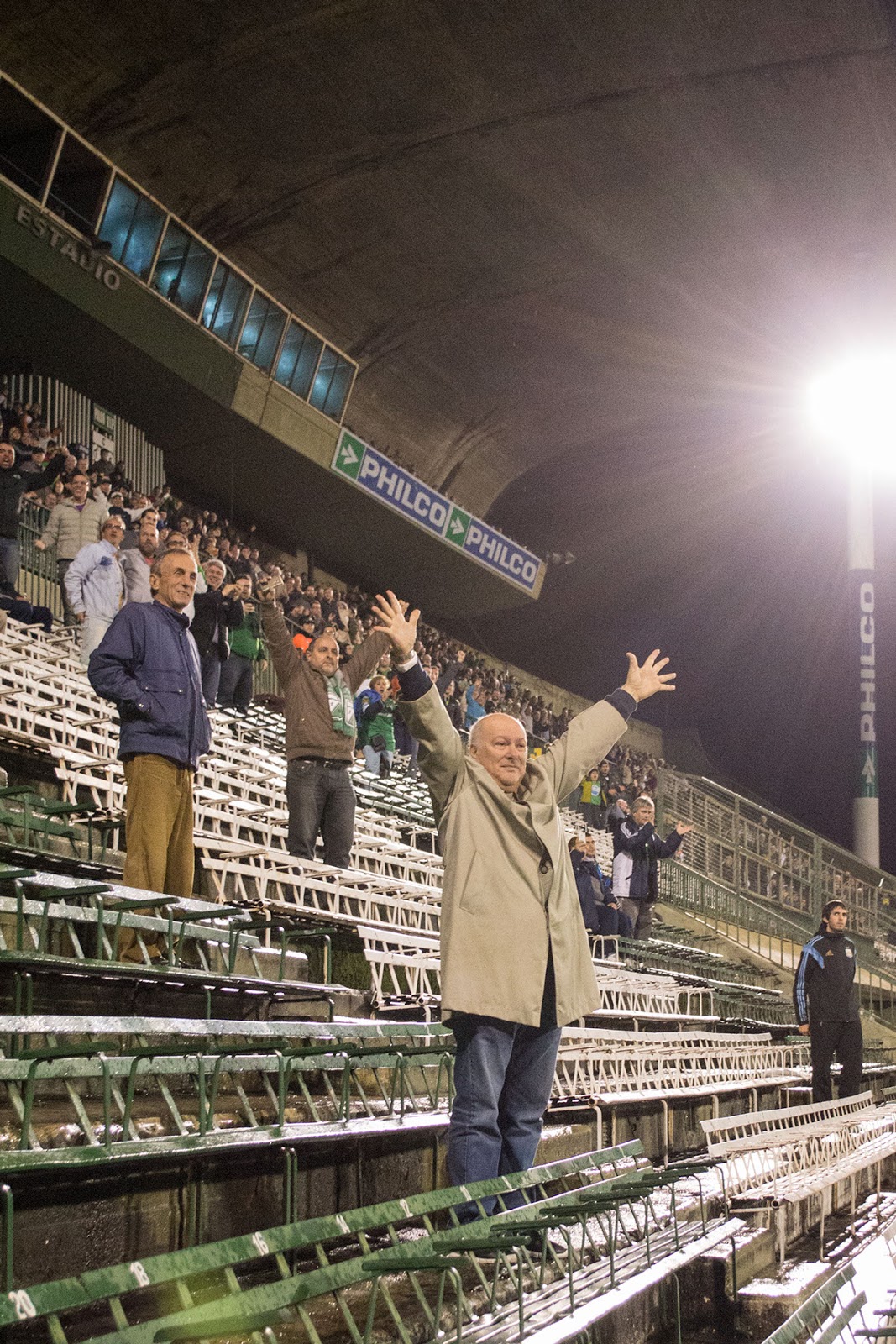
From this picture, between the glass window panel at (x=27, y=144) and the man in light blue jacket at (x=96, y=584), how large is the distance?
7312mm

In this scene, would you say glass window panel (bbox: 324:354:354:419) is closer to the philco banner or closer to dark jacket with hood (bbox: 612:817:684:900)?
the philco banner

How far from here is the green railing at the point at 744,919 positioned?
54.6ft

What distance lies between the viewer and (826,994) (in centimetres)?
909

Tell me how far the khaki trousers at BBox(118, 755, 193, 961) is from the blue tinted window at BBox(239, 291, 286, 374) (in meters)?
13.6

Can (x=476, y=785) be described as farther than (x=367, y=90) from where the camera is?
No

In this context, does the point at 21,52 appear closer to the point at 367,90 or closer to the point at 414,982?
the point at 367,90

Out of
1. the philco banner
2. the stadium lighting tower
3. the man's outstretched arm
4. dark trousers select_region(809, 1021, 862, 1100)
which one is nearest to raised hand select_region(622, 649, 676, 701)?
the man's outstretched arm

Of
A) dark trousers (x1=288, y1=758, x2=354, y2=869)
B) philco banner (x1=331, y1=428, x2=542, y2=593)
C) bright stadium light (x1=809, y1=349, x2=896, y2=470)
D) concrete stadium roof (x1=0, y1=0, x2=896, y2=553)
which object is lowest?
dark trousers (x1=288, y1=758, x2=354, y2=869)

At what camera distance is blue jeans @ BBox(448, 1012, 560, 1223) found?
3676 mm

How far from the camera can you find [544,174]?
59.7 ft

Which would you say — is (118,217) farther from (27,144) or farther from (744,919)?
(744,919)

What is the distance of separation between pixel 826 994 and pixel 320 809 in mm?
3618

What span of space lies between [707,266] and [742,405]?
15.7 ft

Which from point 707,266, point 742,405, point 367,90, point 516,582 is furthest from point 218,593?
point 742,405
